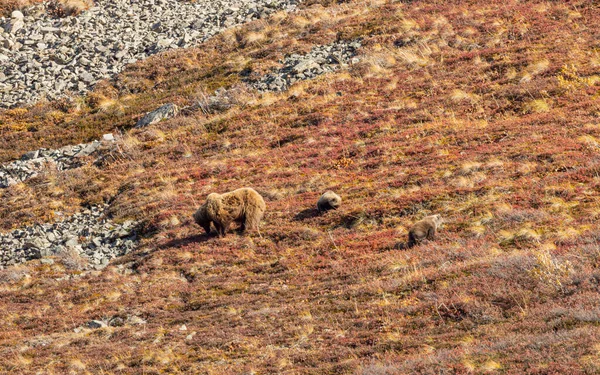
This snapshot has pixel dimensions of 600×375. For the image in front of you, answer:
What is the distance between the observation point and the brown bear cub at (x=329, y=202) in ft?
67.2

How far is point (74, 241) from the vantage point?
22.6 meters

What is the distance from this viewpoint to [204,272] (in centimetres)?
1870

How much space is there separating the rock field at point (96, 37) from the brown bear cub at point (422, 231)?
24.4 m

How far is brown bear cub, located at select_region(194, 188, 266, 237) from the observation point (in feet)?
65.4

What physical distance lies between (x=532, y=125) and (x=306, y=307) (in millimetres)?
12525

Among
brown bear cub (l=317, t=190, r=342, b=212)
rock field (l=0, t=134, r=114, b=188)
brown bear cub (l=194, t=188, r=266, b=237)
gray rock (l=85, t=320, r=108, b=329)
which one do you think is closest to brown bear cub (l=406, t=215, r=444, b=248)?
brown bear cub (l=317, t=190, r=342, b=212)

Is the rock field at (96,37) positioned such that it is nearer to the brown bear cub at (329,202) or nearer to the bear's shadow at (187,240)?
the bear's shadow at (187,240)

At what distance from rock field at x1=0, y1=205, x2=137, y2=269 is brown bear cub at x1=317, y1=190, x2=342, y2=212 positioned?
235 inches

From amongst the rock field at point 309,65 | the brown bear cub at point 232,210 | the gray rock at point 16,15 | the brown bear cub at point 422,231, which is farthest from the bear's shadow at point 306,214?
the gray rock at point 16,15

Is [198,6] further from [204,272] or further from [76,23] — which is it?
[204,272]

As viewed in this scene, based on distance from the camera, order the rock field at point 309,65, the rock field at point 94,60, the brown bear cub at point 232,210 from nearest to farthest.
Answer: the brown bear cub at point 232,210 < the rock field at point 94,60 < the rock field at point 309,65

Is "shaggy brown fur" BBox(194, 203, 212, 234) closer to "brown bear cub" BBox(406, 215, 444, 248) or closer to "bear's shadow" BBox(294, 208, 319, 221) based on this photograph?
"bear's shadow" BBox(294, 208, 319, 221)

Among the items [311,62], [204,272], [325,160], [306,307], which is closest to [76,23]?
[311,62]

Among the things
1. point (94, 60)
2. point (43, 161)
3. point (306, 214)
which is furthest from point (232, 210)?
point (94, 60)
